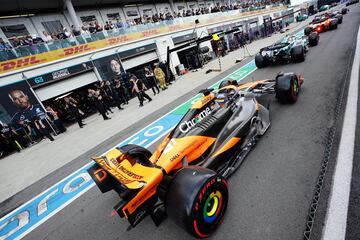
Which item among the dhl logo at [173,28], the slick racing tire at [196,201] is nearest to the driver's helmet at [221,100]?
the slick racing tire at [196,201]

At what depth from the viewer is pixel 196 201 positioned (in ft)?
6.40

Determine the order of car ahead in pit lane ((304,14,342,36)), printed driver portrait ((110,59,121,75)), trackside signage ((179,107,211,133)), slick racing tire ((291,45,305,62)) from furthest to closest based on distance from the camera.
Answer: car ahead in pit lane ((304,14,342,36))
printed driver portrait ((110,59,121,75))
slick racing tire ((291,45,305,62))
trackside signage ((179,107,211,133))

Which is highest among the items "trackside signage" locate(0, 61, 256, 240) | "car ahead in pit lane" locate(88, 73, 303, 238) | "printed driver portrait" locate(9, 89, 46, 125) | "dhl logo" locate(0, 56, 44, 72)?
"dhl logo" locate(0, 56, 44, 72)

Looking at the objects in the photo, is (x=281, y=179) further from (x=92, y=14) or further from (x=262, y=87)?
(x=92, y=14)

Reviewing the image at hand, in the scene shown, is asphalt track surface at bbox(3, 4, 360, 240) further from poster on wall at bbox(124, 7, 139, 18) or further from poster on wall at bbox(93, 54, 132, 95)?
poster on wall at bbox(124, 7, 139, 18)

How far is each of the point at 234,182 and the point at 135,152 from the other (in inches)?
64.8

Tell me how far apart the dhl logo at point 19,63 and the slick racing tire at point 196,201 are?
11.9 m

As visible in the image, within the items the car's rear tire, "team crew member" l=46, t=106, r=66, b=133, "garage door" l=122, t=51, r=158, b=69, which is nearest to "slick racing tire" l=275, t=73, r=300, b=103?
"team crew member" l=46, t=106, r=66, b=133

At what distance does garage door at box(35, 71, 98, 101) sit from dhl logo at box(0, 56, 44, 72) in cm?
145

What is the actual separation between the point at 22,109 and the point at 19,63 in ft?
8.01

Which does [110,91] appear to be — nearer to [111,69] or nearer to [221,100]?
[111,69]

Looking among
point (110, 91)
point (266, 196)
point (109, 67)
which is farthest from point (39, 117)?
point (266, 196)

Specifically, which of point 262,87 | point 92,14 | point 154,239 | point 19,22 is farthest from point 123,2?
point 154,239

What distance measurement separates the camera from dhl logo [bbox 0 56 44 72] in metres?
9.46
